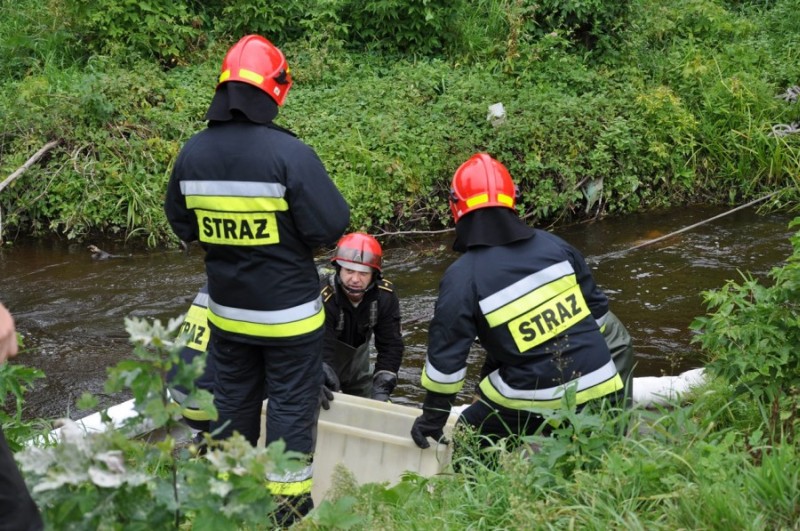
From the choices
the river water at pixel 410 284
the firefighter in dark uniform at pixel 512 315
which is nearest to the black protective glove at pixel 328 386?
the firefighter in dark uniform at pixel 512 315

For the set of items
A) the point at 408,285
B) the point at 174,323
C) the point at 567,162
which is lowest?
the point at 408,285

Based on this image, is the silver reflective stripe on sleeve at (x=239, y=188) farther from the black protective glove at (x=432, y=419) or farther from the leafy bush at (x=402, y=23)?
the leafy bush at (x=402, y=23)

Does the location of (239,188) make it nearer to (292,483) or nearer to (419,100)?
(292,483)

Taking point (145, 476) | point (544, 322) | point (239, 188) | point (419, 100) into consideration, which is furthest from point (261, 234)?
point (419, 100)

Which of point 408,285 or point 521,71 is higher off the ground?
point 521,71

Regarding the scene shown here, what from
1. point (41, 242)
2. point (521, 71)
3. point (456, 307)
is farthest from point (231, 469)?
point (521, 71)

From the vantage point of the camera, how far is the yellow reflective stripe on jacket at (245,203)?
3691 mm

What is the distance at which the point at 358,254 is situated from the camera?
15.5ft

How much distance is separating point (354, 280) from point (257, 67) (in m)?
1.37

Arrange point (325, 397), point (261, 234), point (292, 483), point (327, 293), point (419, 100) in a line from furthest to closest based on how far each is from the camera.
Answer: point (419, 100) → point (327, 293) → point (325, 397) → point (292, 483) → point (261, 234)

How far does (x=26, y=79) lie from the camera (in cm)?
955

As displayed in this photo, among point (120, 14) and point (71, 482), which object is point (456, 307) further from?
point (120, 14)

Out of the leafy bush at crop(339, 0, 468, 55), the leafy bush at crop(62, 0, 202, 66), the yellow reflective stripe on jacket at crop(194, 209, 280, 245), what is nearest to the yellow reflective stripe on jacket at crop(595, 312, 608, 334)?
the yellow reflective stripe on jacket at crop(194, 209, 280, 245)

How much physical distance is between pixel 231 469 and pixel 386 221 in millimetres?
6517
